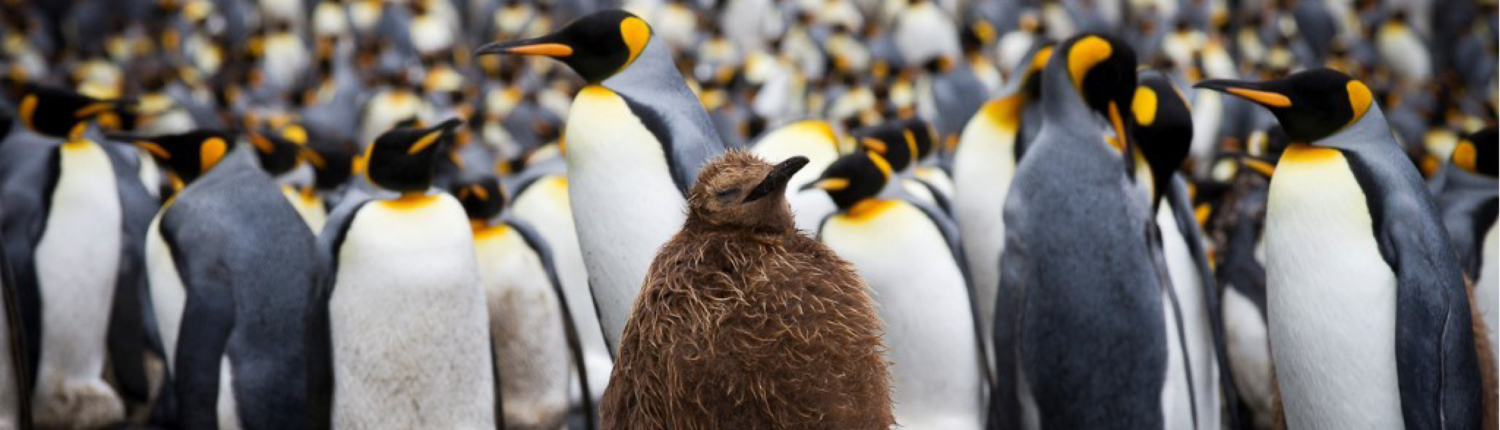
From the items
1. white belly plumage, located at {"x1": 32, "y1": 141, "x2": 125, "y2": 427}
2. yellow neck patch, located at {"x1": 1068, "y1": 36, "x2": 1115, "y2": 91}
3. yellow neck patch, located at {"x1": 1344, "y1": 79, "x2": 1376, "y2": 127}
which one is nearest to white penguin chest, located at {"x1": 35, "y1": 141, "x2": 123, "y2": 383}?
white belly plumage, located at {"x1": 32, "y1": 141, "x2": 125, "y2": 427}

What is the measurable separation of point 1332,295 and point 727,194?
6.24 feet

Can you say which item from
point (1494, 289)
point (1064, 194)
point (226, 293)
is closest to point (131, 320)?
point (226, 293)

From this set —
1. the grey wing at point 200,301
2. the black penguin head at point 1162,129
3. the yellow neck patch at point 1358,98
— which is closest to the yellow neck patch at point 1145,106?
the black penguin head at point 1162,129

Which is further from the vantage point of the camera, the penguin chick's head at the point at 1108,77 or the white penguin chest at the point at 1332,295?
the penguin chick's head at the point at 1108,77

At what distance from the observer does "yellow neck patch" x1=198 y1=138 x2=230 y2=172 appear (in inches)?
170

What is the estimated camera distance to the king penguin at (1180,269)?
3594 millimetres

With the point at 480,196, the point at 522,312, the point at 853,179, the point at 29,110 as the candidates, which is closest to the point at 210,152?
the point at 480,196

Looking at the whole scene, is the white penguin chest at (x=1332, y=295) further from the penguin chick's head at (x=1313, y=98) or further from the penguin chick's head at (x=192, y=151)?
the penguin chick's head at (x=192, y=151)

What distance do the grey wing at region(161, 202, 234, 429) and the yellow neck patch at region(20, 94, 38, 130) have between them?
49.7 inches

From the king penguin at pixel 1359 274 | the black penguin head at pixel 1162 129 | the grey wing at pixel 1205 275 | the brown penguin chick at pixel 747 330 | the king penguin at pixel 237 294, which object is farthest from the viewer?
the king penguin at pixel 237 294

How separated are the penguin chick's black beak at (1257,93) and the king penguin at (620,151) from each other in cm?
120

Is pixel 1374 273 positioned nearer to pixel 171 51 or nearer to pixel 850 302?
pixel 850 302

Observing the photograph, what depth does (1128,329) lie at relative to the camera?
11.3ft

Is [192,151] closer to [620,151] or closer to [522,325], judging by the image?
[522,325]
